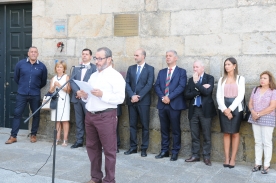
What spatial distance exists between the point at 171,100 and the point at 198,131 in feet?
2.18

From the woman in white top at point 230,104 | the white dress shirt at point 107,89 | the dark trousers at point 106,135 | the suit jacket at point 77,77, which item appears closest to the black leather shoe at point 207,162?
the woman in white top at point 230,104

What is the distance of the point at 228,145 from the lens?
18.1 feet

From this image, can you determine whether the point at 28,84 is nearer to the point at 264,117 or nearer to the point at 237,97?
the point at 237,97

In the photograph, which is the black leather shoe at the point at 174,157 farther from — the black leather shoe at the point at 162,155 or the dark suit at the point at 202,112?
the dark suit at the point at 202,112

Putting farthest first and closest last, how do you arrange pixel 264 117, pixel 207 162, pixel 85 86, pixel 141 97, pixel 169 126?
pixel 169 126, pixel 141 97, pixel 207 162, pixel 264 117, pixel 85 86

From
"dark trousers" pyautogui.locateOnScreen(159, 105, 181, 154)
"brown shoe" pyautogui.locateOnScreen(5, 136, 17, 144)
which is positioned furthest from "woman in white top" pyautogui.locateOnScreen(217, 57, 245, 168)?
"brown shoe" pyautogui.locateOnScreen(5, 136, 17, 144)

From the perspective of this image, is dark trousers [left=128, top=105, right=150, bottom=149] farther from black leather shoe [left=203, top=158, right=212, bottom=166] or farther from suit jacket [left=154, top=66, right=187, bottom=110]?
black leather shoe [left=203, top=158, right=212, bottom=166]

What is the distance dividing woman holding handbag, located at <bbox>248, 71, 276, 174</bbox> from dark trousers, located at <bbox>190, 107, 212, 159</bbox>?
2.21ft

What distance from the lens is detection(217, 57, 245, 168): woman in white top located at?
532 cm

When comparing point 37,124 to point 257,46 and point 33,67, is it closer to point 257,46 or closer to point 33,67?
point 33,67

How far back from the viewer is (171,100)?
5.78 meters

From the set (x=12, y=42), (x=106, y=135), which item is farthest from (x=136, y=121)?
(x=12, y=42)

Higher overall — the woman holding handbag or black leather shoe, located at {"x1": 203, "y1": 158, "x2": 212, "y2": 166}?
the woman holding handbag

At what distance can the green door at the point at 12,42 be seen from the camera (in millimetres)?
7582
